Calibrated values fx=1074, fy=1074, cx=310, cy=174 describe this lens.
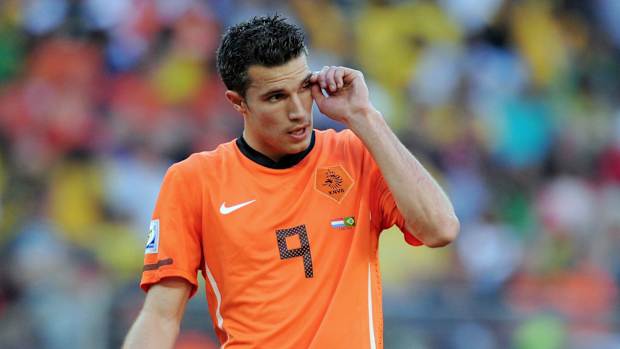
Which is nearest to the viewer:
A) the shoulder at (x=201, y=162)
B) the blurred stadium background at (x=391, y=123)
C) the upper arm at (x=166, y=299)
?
the upper arm at (x=166, y=299)

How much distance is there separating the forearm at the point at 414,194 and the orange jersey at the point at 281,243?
16 centimetres

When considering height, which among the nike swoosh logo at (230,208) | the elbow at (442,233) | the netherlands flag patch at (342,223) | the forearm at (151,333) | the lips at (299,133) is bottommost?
the forearm at (151,333)

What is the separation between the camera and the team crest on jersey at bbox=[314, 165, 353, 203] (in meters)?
4.21

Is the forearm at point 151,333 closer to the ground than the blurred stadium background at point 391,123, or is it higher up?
closer to the ground

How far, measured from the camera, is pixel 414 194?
13.0 ft

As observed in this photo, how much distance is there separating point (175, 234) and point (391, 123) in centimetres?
615

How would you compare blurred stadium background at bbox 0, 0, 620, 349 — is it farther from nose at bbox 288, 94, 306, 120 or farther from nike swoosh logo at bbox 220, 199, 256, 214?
nose at bbox 288, 94, 306, 120

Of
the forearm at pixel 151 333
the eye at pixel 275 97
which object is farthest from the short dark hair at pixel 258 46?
the forearm at pixel 151 333

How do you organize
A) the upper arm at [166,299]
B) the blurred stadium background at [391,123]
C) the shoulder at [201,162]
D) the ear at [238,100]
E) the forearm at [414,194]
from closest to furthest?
1. the forearm at [414,194]
2. the upper arm at [166,299]
3. the shoulder at [201,162]
4. the ear at [238,100]
5. the blurred stadium background at [391,123]

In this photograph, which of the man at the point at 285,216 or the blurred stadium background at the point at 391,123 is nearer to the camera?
the man at the point at 285,216

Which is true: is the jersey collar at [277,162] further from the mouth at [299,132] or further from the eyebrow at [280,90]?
the eyebrow at [280,90]

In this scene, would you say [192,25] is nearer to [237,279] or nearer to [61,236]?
[61,236]

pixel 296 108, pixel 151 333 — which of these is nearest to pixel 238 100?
pixel 296 108

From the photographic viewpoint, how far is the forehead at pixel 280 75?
4.14 m
